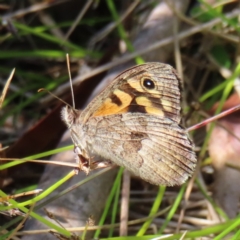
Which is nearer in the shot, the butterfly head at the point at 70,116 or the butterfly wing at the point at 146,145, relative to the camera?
the butterfly wing at the point at 146,145

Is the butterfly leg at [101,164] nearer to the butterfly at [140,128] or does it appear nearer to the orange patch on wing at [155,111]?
the butterfly at [140,128]

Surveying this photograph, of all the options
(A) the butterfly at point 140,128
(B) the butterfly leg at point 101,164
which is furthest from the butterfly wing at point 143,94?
(B) the butterfly leg at point 101,164

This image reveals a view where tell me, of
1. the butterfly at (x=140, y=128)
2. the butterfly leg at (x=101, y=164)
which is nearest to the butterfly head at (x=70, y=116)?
the butterfly at (x=140, y=128)

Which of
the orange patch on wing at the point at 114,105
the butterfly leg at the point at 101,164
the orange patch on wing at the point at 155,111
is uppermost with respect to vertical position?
the orange patch on wing at the point at 114,105

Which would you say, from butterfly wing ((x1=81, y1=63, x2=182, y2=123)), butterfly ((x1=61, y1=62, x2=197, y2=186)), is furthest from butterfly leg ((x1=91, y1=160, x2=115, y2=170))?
butterfly wing ((x1=81, y1=63, x2=182, y2=123))

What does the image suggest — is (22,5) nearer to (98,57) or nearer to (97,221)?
(98,57)

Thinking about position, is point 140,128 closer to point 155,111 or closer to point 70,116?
point 155,111

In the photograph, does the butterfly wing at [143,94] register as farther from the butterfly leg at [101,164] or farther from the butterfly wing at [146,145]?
the butterfly leg at [101,164]

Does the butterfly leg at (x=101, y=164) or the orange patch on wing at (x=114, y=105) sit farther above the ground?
the orange patch on wing at (x=114, y=105)

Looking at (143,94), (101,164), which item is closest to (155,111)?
(143,94)
